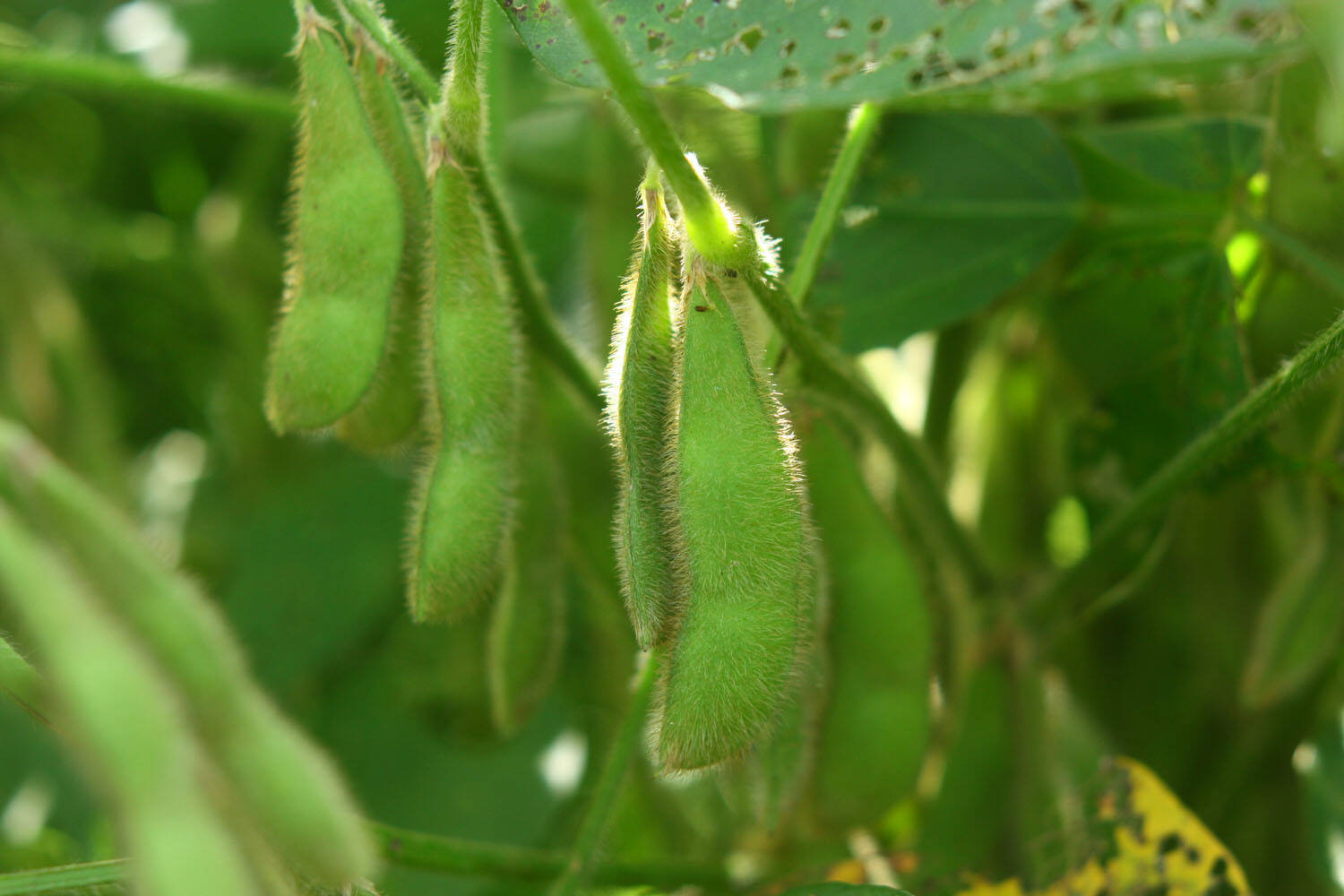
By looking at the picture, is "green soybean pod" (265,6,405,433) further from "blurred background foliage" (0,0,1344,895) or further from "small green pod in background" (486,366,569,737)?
"blurred background foliage" (0,0,1344,895)

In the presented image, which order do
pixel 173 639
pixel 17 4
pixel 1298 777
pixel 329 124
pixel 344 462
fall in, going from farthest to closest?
pixel 17 4
pixel 344 462
pixel 1298 777
pixel 329 124
pixel 173 639

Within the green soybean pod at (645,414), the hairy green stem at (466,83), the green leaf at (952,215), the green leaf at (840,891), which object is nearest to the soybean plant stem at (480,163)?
the hairy green stem at (466,83)

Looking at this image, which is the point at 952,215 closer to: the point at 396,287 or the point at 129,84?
the point at 396,287

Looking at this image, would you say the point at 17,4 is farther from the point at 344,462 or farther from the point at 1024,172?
the point at 1024,172

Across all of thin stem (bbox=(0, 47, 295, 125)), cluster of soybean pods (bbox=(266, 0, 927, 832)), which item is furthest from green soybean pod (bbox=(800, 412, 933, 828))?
thin stem (bbox=(0, 47, 295, 125))

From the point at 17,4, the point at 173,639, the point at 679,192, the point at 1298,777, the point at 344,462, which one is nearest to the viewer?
the point at 173,639

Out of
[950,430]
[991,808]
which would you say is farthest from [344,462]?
[991,808]
